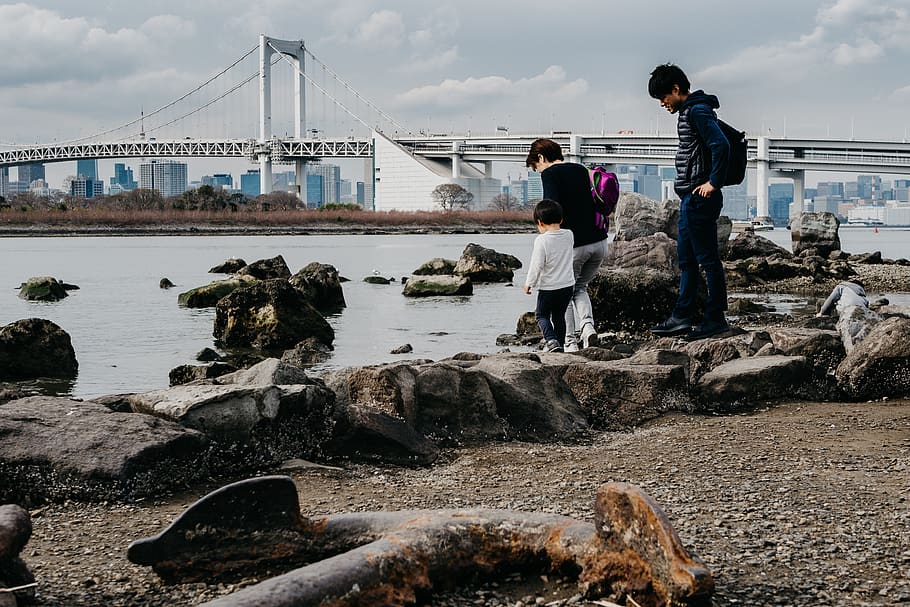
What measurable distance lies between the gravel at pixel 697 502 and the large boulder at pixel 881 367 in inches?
12.4

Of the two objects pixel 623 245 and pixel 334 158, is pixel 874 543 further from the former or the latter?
pixel 334 158

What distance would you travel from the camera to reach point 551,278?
276 inches

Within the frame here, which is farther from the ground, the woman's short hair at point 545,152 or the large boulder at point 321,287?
the woman's short hair at point 545,152

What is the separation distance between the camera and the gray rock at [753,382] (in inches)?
222

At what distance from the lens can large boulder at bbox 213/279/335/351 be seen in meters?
11.4

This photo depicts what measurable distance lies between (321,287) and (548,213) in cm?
997

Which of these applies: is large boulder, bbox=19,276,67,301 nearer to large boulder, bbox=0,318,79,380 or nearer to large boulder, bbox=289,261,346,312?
large boulder, bbox=289,261,346,312

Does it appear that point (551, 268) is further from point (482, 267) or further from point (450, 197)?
point (450, 197)

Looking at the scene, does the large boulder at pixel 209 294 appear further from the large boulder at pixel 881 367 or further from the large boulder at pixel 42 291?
the large boulder at pixel 881 367

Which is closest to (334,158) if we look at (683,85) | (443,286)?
(443,286)

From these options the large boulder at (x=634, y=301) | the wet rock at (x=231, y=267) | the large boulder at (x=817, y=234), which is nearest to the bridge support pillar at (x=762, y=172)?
the large boulder at (x=817, y=234)

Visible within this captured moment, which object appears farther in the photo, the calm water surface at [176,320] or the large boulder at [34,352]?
the calm water surface at [176,320]

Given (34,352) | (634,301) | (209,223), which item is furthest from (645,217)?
(209,223)

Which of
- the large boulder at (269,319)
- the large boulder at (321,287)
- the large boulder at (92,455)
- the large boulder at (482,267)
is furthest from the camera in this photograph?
the large boulder at (482,267)
